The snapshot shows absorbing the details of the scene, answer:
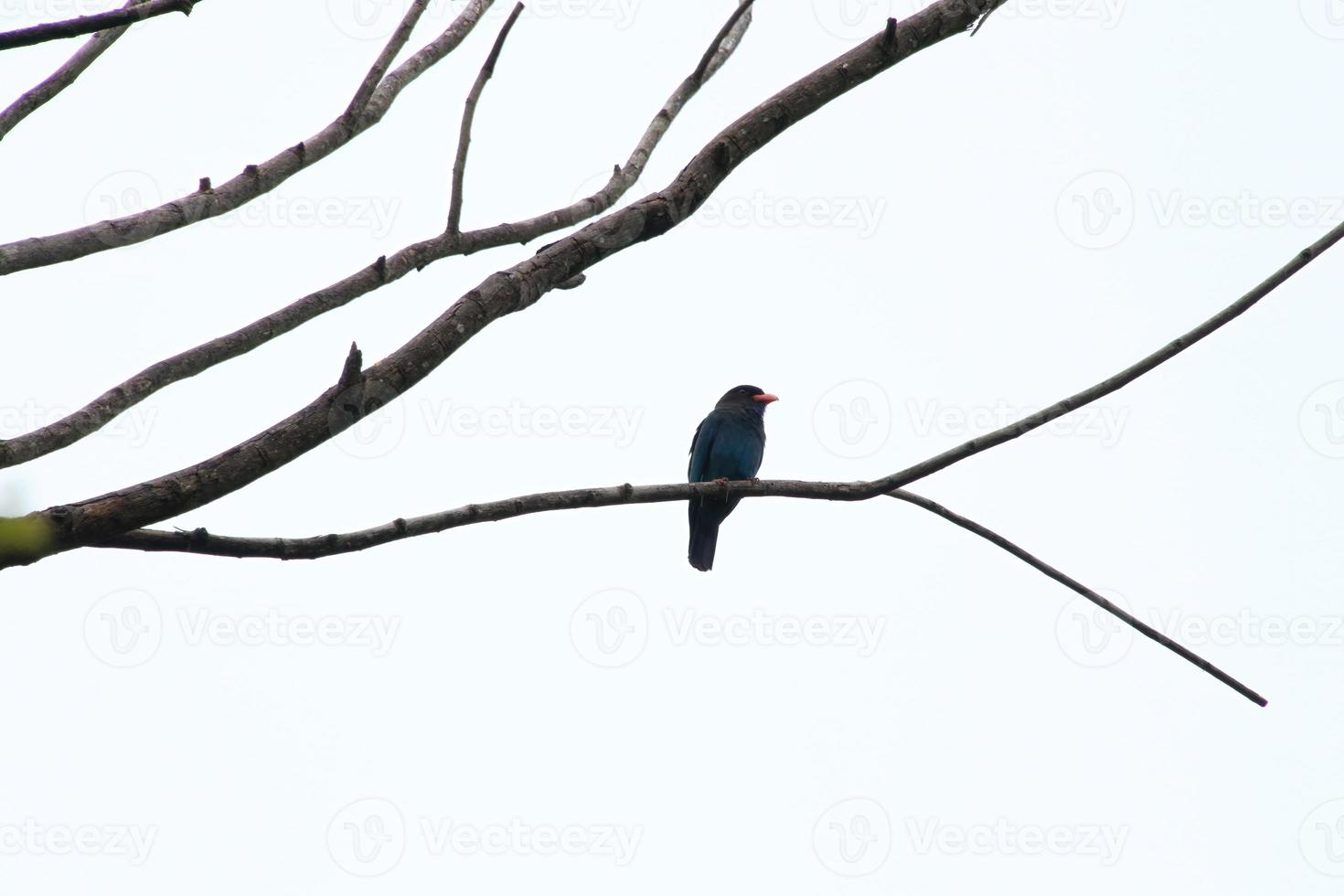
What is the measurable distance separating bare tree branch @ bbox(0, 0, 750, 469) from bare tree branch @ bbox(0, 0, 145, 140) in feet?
3.38

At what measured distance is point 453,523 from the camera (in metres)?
2.94

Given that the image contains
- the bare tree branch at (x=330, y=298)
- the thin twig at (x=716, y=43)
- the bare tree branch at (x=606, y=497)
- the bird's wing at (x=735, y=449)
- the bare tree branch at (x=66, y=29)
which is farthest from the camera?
the bird's wing at (x=735, y=449)

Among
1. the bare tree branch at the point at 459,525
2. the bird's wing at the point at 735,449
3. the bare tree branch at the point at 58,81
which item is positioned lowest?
the bare tree branch at the point at 459,525

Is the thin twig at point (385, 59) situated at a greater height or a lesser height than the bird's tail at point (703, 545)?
greater

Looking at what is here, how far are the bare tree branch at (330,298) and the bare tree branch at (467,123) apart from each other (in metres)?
0.07

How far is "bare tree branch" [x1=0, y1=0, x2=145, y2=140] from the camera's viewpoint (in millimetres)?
Answer: 3828

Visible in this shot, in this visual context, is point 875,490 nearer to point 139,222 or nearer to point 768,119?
point 768,119

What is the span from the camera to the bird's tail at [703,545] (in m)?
9.04

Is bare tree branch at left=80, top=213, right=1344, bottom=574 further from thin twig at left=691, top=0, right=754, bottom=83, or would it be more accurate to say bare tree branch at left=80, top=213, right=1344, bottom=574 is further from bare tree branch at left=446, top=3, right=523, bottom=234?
thin twig at left=691, top=0, right=754, bottom=83

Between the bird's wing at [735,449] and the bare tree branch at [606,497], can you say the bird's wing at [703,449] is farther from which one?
the bare tree branch at [606,497]

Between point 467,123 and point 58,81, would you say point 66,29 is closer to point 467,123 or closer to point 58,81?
point 467,123

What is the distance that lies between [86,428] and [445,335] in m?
1.02

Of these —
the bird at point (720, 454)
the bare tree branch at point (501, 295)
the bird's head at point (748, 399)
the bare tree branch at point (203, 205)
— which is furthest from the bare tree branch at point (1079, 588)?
the bird's head at point (748, 399)

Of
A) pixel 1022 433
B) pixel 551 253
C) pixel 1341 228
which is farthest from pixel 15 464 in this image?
pixel 1341 228
